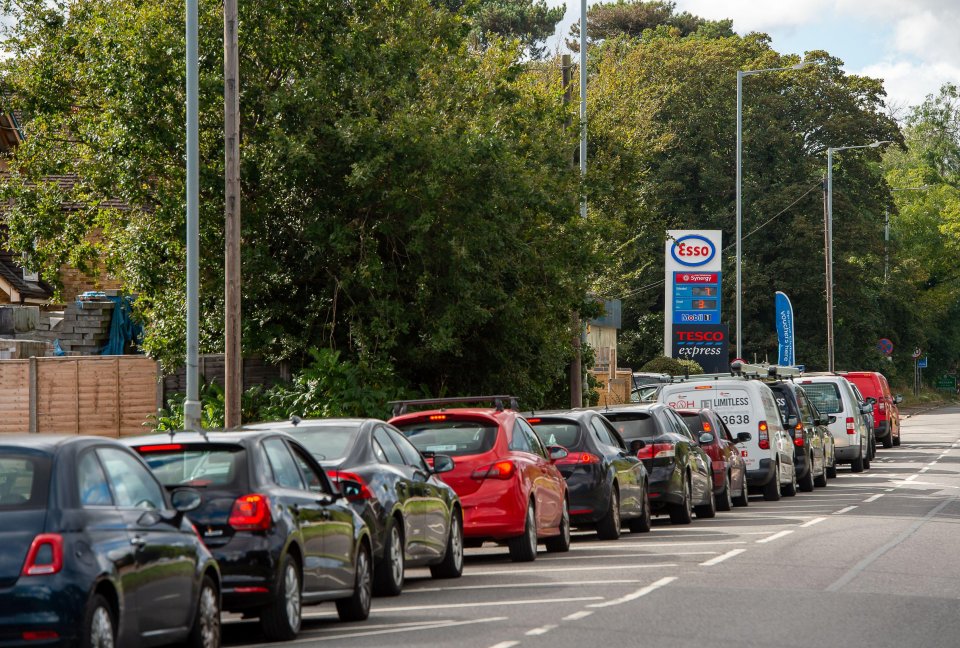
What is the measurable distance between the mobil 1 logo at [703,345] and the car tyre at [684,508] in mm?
24627

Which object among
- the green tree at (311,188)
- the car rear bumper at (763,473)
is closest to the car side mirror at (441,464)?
the green tree at (311,188)

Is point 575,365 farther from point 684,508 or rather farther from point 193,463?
point 193,463

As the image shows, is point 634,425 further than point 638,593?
Yes

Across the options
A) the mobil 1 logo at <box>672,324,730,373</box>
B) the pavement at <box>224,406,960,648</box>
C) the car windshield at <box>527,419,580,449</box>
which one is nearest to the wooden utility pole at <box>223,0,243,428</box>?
the car windshield at <box>527,419,580,449</box>

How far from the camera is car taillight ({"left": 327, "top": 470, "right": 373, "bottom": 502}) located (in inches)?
516

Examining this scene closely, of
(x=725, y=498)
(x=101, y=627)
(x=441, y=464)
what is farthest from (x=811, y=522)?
(x=101, y=627)

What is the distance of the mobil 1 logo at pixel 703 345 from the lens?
47.5 m

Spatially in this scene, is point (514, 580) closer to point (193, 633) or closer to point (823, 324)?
point (193, 633)

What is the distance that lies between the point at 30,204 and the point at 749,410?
38.7 feet

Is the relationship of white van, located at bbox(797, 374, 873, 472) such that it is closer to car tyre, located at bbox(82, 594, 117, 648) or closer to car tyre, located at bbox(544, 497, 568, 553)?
car tyre, located at bbox(544, 497, 568, 553)

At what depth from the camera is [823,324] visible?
71312 millimetres

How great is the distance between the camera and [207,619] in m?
10.2

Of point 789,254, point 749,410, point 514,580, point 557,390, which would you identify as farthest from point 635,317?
point 514,580

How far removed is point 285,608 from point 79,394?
1723 cm
